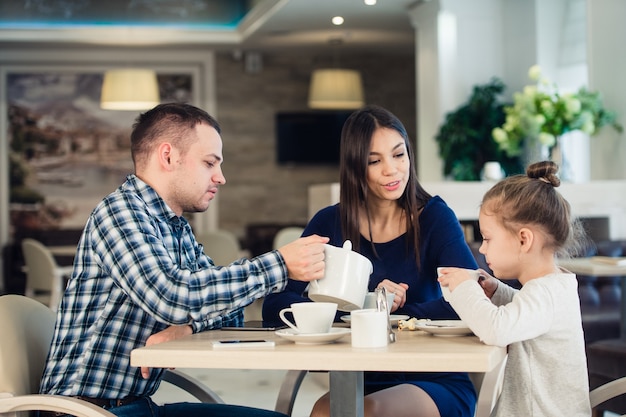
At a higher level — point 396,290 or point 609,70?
point 609,70

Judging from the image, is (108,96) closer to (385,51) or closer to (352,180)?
(385,51)

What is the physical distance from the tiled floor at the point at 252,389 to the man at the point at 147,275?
2.56 metres

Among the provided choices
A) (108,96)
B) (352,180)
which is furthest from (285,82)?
(352,180)

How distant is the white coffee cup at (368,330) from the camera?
1.67 meters

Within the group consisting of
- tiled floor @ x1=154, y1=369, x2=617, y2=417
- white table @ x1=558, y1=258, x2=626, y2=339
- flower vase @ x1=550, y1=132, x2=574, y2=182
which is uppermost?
flower vase @ x1=550, y1=132, x2=574, y2=182

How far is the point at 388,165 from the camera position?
251 cm

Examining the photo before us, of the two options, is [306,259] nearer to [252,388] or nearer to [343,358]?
[343,358]

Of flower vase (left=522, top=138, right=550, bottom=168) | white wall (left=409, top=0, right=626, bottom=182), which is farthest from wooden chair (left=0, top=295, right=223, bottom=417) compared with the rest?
white wall (left=409, top=0, right=626, bottom=182)

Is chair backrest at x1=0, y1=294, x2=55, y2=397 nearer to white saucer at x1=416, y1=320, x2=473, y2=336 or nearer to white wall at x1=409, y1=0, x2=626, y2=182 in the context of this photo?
white saucer at x1=416, y1=320, x2=473, y2=336

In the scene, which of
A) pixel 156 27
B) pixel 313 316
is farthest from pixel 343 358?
pixel 156 27

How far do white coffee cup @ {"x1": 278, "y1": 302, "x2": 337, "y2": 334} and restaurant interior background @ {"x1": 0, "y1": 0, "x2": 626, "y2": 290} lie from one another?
16.3 ft

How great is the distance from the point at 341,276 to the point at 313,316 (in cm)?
13

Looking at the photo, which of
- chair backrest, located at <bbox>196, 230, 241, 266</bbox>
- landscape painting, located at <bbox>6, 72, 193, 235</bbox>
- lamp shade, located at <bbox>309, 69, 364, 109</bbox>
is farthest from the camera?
landscape painting, located at <bbox>6, 72, 193, 235</bbox>

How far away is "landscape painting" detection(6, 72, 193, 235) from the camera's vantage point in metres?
10.4
